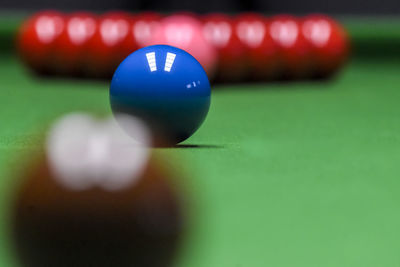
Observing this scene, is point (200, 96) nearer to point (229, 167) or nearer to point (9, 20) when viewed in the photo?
point (229, 167)

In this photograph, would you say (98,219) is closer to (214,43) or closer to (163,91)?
(163,91)

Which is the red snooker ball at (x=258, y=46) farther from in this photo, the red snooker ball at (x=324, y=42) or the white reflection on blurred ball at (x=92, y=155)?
the white reflection on blurred ball at (x=92, y=155)

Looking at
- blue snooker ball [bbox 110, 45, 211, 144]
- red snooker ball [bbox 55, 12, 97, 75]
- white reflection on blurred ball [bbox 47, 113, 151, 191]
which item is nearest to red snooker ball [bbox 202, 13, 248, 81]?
red snooker ball [bbox 55, 12, 97, 75]

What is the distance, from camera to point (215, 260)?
147 cm

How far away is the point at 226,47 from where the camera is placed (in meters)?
4.87

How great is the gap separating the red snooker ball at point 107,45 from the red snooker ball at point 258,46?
2.81ft

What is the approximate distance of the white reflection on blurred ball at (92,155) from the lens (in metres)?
1.26

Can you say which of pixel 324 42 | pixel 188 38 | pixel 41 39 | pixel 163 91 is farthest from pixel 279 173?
pixel 41 39

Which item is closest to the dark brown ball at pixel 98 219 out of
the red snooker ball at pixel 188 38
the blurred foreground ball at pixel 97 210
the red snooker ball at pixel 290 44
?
the blurred foreground ball at pixel 97 210

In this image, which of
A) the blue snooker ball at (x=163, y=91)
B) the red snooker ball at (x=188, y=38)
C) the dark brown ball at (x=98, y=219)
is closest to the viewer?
the dark brown ball at (x=98, y=219)

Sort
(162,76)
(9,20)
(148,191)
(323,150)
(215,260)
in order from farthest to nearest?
1. (9,20)
2. (323,150)
3. (162,76)
4. (215,260)
5. (148,191)

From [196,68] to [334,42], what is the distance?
2.83 m

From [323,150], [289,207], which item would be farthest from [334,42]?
[289,207]

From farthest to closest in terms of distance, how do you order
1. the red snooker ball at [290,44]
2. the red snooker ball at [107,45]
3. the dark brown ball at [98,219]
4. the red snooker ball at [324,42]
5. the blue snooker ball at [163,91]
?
the red snooker ball at [324,42]
the red snooker ball at [290,44]
the red snooker ball at [107,45]
the blue snooker ball at [163,91]
the dark brown ball at [98,219]
